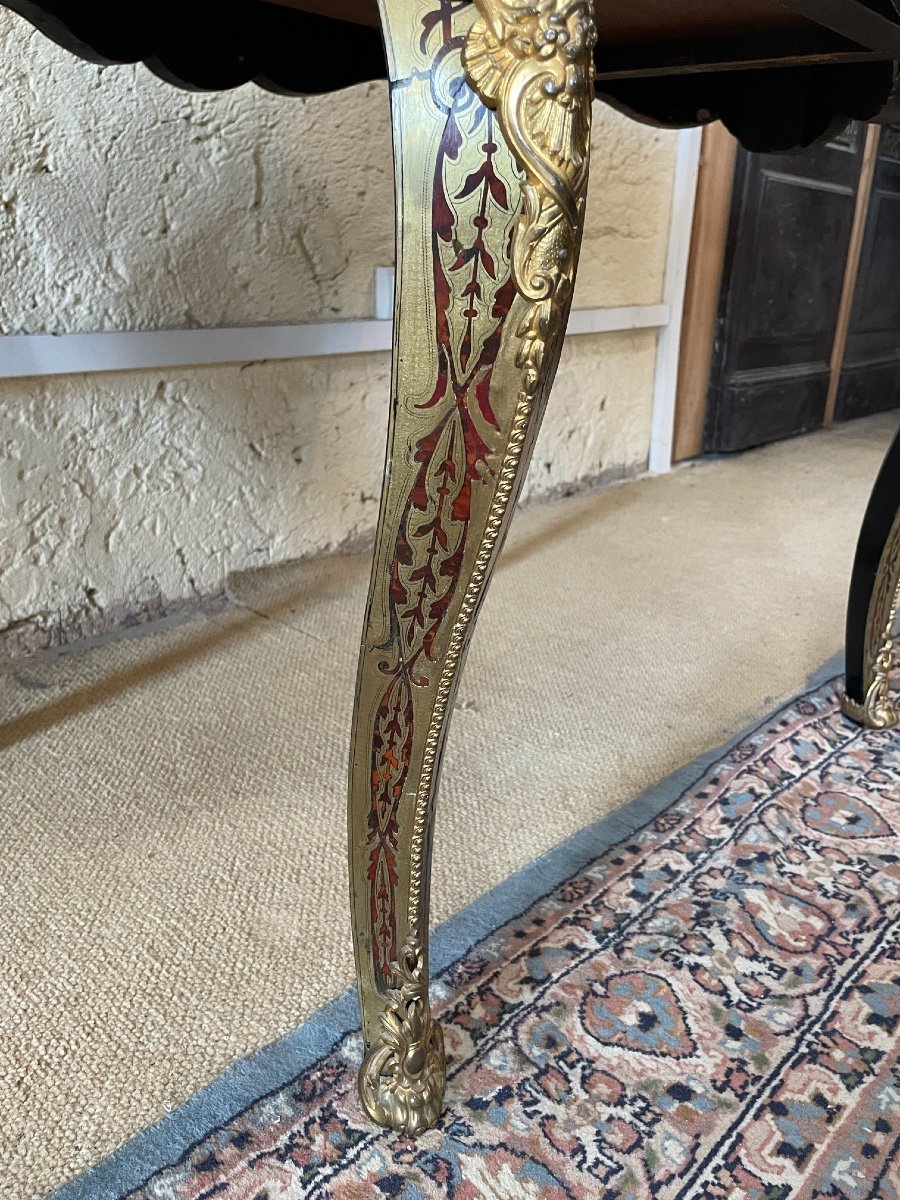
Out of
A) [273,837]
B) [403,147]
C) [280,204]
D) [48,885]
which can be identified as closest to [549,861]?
[273,837]

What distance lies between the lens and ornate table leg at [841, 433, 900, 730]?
1101mm

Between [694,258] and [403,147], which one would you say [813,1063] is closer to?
[403,147]

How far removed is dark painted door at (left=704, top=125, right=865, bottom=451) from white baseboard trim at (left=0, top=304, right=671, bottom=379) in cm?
131

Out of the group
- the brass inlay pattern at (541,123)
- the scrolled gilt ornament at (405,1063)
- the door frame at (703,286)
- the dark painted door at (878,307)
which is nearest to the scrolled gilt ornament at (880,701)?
the scrolled gilt ornament at (405,1063)

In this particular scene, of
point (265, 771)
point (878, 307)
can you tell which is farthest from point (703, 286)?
point (265, 771)

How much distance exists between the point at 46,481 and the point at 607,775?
0.90m

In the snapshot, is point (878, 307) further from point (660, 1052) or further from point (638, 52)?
point (660, 1052)

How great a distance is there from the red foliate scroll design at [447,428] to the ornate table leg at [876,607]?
78 centimetres

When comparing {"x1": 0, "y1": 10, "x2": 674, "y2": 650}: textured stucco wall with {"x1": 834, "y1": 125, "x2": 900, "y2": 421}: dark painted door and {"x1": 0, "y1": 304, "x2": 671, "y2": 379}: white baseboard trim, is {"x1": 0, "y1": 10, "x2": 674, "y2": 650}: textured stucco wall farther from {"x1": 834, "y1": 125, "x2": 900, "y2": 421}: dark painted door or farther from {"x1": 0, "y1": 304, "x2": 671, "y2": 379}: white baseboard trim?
{"x1": 834, "y1": 125, "x2": 900, "y2": 421}: dark painted door

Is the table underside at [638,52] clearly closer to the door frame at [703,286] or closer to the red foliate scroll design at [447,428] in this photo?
the red foliate scroll design at [447,428]

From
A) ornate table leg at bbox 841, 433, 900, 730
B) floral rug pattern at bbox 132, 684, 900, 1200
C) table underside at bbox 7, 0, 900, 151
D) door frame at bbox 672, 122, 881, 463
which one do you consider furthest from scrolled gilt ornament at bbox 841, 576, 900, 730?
door frame at bbox 672, 122, 881, 463

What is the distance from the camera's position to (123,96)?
4.28ft

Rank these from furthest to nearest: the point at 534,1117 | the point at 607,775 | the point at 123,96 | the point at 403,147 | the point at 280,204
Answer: the point at 280,204, the point at 123,96, the point at 607,775, the point at 534,1117, the point at 403,147

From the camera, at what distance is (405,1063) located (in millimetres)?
635
